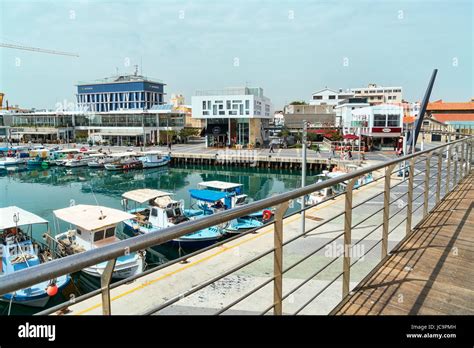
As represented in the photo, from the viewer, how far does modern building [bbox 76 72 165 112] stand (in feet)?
243

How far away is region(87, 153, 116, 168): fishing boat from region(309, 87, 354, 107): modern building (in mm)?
53961

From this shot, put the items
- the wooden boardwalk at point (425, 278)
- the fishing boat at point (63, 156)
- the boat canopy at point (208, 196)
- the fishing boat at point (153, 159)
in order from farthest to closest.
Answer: the fishing boat at point (63, 156)
the fishing boat at point (153, 159)
the boat canopy at point (208, 196)
the wooden boardwalk at point (425, 278)

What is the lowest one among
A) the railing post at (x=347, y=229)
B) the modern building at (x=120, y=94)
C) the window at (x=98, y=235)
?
the window at (x=98, y=235)

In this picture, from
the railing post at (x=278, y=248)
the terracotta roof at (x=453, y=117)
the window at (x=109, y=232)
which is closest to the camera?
the railing post at (x=278, y=248)

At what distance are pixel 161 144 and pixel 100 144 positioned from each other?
10.9 metres

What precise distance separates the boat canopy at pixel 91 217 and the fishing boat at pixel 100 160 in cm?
2937

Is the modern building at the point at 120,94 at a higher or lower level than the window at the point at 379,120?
higher

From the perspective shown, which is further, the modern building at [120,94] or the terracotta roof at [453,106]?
the modern building at [120,94]

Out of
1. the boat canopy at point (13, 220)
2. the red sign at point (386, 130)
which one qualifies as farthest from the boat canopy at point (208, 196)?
the red sign at point (386, 130)

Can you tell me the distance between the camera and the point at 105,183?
35281 millimetres

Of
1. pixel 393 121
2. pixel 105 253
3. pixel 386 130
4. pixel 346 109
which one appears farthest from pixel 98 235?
pixel 346 109

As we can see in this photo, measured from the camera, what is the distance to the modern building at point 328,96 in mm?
84438

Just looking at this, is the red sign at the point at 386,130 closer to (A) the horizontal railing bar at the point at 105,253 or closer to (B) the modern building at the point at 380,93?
(B) the modern building at the point at 380,93
